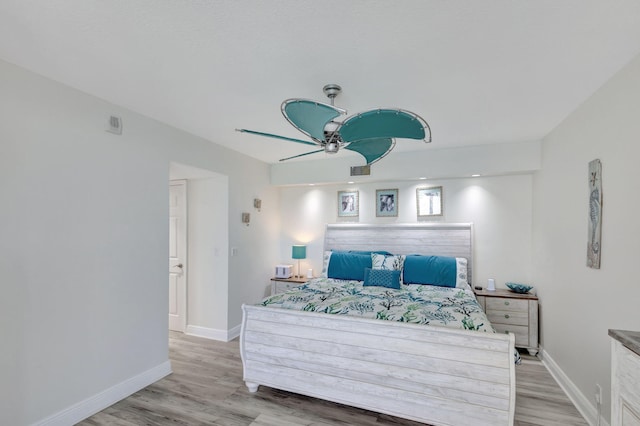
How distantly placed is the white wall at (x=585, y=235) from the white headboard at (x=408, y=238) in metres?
0.90

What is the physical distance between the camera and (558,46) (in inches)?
69.4

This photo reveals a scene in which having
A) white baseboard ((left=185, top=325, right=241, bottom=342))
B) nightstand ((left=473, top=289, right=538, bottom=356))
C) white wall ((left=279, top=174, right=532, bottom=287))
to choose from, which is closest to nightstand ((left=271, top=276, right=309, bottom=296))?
white baseboard ((left=185, top=325, right=241, bottom=342))

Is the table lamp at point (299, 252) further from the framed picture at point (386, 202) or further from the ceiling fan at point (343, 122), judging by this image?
the ceiling fan at point (343, 122)

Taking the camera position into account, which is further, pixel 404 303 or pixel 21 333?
pixel 404 303

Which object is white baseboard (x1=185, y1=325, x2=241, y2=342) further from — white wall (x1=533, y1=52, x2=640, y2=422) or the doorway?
white wall (x1=533, y1=52, x2=640, y2=422)

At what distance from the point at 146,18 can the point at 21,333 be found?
2.21 m

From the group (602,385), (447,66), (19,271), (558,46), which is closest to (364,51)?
(447,66)

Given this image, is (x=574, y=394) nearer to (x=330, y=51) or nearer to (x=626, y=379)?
(x=626, y=379)

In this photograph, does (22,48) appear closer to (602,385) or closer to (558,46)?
(558,46)

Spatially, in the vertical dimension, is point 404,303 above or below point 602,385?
above

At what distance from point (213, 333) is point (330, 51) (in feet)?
12.6

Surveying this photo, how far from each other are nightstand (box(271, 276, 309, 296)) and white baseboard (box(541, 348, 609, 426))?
308cm

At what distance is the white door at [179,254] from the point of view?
14.3 ft

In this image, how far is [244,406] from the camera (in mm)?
2611
